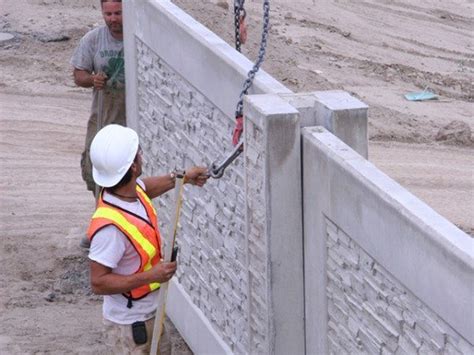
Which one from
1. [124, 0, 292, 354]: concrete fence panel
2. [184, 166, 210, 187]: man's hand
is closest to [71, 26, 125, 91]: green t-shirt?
[124, 0, 292, 354]: concrete fence panel

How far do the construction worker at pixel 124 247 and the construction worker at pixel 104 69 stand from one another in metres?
3.34

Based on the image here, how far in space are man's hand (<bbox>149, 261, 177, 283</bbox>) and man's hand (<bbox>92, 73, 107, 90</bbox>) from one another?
3.78m

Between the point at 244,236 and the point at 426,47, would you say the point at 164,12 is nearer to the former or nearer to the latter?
the point at 244,236

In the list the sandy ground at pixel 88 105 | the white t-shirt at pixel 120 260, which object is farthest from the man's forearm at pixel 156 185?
the sandy ground at pixel 88 105

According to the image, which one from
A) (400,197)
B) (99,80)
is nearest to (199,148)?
(99,80)

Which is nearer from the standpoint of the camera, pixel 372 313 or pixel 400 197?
pixel 400 197

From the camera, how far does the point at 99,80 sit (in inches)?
386

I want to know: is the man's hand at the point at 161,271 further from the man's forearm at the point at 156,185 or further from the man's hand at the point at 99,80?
the man's hand at the point at 99,80

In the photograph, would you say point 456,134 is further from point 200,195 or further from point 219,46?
point 219,46

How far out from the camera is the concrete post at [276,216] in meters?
6.20

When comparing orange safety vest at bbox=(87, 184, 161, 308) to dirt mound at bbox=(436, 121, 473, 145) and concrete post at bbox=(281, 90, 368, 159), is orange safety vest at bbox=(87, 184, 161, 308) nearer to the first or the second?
concrete post at bbox=(281, 90, 368, 159)

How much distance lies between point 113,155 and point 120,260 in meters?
0.56

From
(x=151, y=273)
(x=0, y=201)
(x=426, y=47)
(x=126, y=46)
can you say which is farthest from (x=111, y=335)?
(x=426, y=47)

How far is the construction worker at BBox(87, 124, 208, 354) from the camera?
6.23 m
